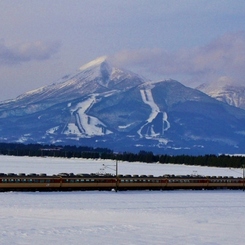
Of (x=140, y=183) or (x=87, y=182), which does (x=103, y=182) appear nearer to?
(x=87, y=182)

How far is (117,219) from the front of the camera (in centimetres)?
4694

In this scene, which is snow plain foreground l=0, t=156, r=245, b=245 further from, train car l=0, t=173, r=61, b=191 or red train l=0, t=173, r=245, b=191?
red train l=0, t=173, r=245, b=191

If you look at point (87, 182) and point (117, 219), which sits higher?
point (87, 182)

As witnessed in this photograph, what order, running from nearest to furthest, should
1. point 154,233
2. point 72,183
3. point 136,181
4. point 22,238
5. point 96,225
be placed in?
point 22,238
point 154,233
point 96,225
point 72,183
point 136,181

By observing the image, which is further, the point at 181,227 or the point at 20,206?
the point at 20,206

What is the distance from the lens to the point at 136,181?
81.9 meters

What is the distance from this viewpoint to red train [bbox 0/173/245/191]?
71000 millimetres

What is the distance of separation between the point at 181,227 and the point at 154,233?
12.6 feet

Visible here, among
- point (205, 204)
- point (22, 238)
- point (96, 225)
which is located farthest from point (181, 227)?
point (205, 204)

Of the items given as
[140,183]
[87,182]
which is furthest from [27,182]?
[140,183]

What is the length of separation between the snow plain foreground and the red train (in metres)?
2.58

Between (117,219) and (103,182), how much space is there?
31.9 metres

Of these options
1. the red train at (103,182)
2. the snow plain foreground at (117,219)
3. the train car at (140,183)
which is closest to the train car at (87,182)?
the red train at (103,182)

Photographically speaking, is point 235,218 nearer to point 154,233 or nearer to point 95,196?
point 154,233
